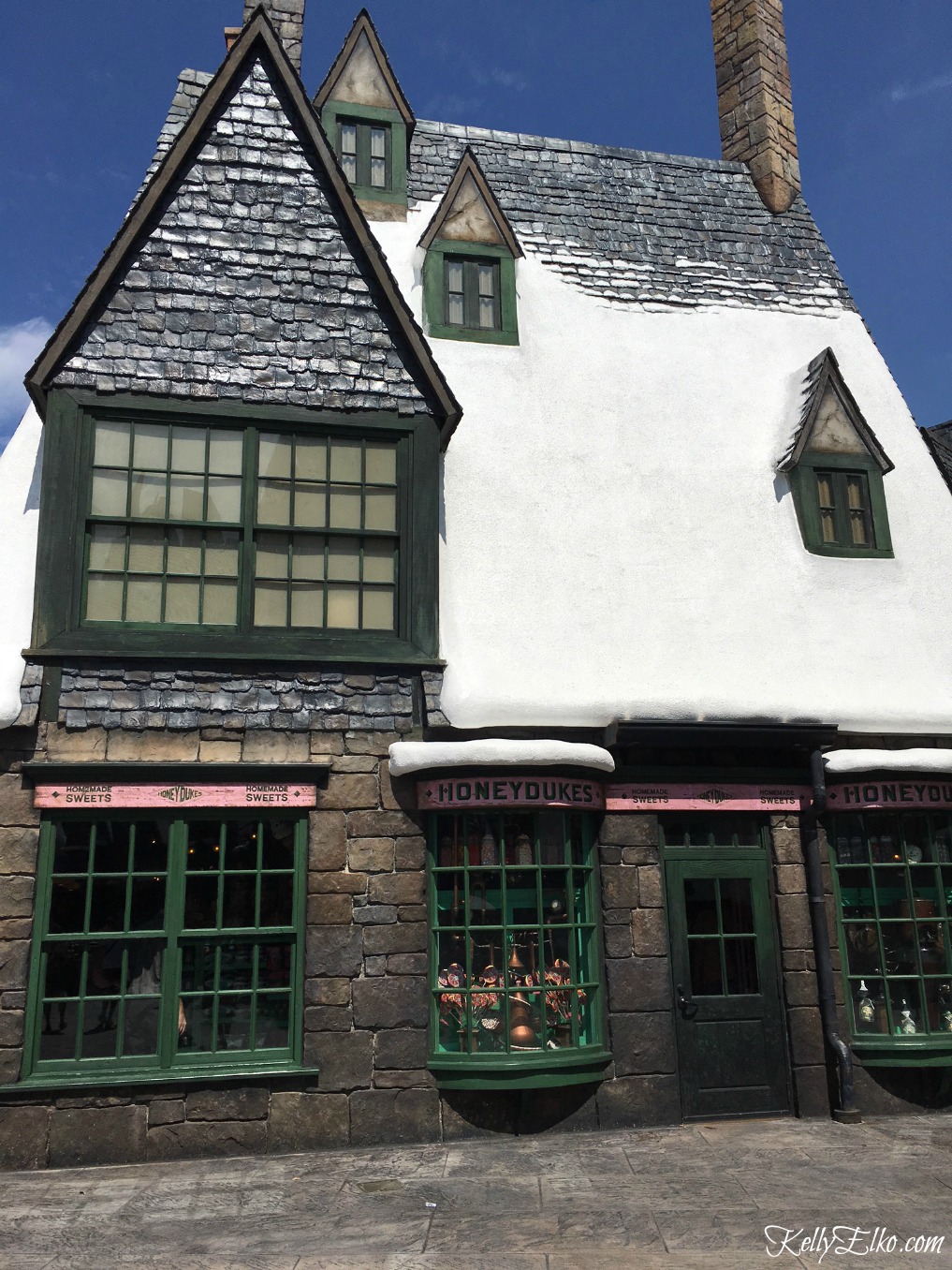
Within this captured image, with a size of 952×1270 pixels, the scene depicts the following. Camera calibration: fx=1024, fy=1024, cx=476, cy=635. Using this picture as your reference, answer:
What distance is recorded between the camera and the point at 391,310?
359 inches

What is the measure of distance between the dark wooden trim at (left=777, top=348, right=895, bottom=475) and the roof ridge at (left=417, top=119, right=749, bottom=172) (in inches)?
149

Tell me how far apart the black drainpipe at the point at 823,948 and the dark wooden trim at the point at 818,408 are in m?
3.13


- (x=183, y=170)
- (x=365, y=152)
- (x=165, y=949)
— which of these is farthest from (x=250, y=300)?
(x=165, y=949)

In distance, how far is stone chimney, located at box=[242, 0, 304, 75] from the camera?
11359mm

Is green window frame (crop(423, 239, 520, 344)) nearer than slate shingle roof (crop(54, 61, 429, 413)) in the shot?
No

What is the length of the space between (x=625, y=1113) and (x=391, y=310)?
6.99 meters

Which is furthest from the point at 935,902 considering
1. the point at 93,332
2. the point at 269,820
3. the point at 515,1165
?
the point at 93,332

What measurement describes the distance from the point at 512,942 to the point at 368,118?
879 centimetres

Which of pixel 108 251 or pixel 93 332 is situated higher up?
pixel 108 251

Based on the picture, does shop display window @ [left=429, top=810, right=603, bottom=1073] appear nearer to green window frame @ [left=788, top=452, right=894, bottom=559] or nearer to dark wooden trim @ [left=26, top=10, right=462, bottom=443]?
dark wooden trim @ [left=26, top=10, right=462, bottom=443]

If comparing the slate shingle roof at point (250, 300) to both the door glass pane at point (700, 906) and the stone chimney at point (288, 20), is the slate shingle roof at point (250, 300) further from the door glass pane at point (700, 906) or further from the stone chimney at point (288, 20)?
the door glass pane at point (700, 906)

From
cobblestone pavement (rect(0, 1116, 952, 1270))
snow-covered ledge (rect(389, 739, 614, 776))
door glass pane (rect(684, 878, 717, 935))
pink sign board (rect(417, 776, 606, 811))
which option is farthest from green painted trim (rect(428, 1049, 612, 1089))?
snow-covered ledge (rect(389, 739, 614, 776))

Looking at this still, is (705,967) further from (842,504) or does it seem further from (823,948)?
(842,504)

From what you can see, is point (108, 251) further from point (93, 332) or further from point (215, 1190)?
point (215, 1190)
